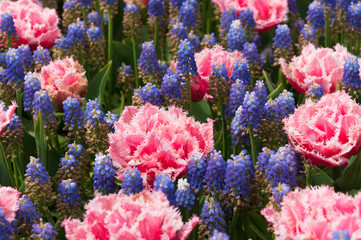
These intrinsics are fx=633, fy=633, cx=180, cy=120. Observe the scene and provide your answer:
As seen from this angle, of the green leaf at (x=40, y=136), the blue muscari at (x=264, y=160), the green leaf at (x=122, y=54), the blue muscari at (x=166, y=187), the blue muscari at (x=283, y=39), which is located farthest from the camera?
the green leaf at (x=122, y=54)

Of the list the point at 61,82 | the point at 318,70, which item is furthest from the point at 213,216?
the point at 61,82

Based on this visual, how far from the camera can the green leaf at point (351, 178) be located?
270cm

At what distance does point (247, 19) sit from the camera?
3.84 meters

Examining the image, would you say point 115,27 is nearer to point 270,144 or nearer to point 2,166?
point 2,166

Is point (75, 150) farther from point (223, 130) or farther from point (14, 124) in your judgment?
point (223, 130)

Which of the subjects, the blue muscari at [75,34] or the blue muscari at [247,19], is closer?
the blue muscari at [75,34]

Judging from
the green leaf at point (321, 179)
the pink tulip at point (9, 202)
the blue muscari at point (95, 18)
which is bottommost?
the green leaf at point (321, 179)

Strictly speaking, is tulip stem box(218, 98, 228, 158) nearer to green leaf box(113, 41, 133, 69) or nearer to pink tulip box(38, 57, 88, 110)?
pink tulip box(38, 57, 88, 110)

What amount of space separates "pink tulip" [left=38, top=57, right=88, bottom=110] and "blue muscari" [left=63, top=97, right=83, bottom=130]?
1.20ft

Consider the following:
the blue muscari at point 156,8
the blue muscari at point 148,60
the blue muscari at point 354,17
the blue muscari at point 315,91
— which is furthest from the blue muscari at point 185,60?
the blue muscari at point 354,17

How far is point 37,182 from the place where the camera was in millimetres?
2537

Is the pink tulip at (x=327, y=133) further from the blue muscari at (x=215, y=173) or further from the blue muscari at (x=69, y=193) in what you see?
the blue muscari at (x=69, y=193)

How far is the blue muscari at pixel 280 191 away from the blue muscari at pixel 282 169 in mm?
81

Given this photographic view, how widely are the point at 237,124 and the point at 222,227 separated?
0.60 m
